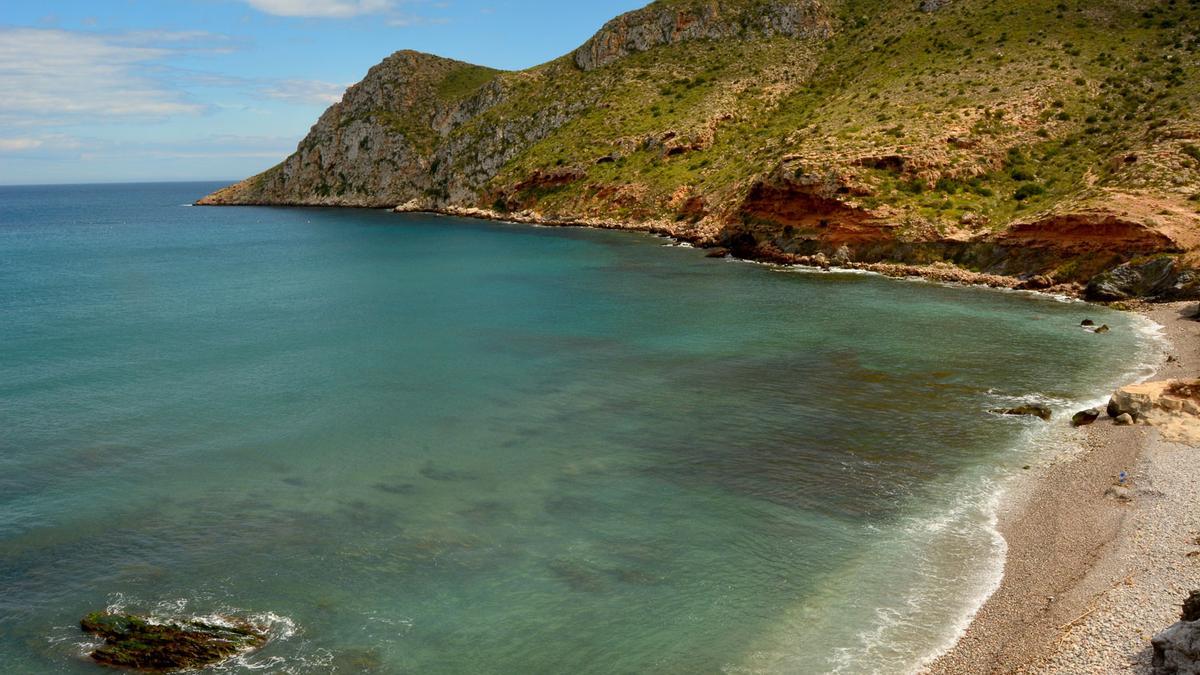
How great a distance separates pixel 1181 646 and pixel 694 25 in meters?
145

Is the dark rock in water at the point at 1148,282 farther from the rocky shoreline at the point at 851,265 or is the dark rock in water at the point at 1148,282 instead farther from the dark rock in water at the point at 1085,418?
the dark rock in water at the point at 1085,418

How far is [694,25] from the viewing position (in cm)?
14375

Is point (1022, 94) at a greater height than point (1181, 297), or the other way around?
point (1022, 94)

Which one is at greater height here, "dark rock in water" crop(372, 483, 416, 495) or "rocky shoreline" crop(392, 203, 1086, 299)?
"rocky shoreline" crop(392, 203, 1086, 299)

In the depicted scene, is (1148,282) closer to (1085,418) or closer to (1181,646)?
(1085,418)

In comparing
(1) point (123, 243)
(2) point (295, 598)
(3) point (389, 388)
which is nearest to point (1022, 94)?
(3) point (389, 388)

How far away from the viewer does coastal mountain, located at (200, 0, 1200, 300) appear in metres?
64.4

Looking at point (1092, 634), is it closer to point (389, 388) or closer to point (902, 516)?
point (902, 516)

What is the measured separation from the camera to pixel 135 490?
2700 centimetres

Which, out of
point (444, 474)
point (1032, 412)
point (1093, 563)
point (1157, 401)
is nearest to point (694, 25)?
point (1032, 412)

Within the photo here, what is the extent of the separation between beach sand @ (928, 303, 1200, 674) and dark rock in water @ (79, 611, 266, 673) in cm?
1686

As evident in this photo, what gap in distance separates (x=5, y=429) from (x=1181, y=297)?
72.4 metres

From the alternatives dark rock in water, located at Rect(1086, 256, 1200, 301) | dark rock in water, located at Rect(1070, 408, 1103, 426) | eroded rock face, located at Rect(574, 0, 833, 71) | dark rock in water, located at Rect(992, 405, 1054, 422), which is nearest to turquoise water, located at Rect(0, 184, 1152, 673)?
dark rock in water, located at Rect(1070, 408, 1103, 426)

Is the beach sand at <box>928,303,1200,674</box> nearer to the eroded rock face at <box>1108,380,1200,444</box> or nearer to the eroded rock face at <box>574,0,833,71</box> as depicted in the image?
the eroded rock face at <box>1108,380,1200,444</box>
